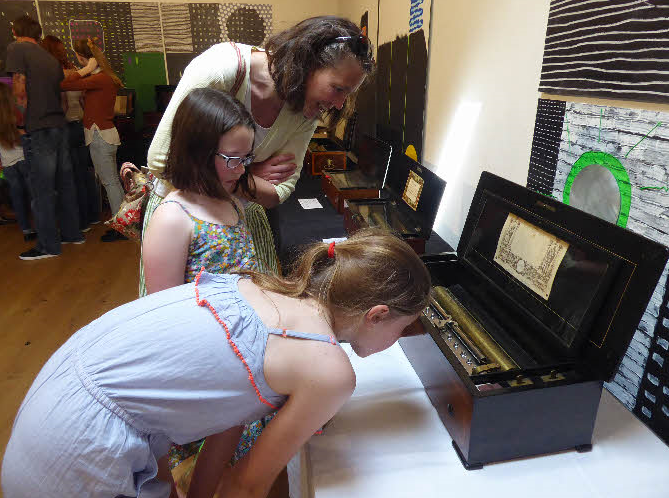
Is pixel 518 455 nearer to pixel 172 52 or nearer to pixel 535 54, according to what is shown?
pixel 535 54

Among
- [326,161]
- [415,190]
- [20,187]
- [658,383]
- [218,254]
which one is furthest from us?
[20,187]

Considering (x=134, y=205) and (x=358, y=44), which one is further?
(x=134, y=205)

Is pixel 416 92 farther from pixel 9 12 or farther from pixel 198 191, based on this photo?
pixel 9 12

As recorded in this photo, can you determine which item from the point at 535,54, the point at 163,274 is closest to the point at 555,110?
the point at 535,54

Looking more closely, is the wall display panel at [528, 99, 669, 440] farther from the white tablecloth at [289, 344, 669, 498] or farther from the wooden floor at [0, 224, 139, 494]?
the wooden floor at [0, 224, 139, 494]

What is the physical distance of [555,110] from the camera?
1.19 m

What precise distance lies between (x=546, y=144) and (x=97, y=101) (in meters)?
3.53

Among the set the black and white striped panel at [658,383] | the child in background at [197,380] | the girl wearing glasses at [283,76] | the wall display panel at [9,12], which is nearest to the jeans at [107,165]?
the wall display panel at [9,12]

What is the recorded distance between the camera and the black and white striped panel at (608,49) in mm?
870

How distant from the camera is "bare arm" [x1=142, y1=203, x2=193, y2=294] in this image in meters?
1.05

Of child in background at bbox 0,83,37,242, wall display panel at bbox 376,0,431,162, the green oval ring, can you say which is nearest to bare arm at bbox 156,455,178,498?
the green oval ring

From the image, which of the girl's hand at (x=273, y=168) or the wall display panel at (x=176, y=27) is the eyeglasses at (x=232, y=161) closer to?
the girl's hand at (x=273, y=168)

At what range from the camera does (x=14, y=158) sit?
3.57 meters

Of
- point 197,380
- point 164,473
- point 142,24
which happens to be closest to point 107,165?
point 142,24
